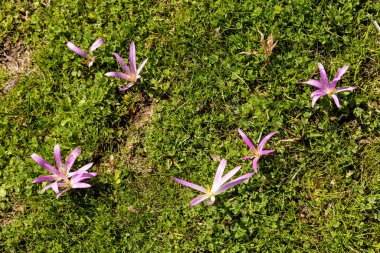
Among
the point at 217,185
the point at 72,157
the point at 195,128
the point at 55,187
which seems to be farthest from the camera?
the point at 195,128

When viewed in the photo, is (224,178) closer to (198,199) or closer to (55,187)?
(198,199)

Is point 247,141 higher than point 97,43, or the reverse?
point 97,43

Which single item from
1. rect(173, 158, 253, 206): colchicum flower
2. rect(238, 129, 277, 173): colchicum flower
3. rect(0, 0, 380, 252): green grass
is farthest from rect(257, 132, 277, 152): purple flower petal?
rect(173, 158, 253, 206): colchicum flower

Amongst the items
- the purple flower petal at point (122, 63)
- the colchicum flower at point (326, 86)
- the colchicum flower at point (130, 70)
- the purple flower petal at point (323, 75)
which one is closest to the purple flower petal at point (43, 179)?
the colchicum flower at point (130, 70)

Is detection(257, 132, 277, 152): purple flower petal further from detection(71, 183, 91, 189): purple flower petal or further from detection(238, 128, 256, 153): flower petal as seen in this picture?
detection(71, 183, 91, 189): purple flower petal

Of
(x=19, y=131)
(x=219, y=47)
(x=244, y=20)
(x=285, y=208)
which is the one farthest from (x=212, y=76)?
(x=19, y=131)

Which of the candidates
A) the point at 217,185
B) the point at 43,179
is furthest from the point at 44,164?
the point at 217,185

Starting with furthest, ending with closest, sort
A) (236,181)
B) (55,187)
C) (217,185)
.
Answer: (55,187)
(217,185)
(236,181)
